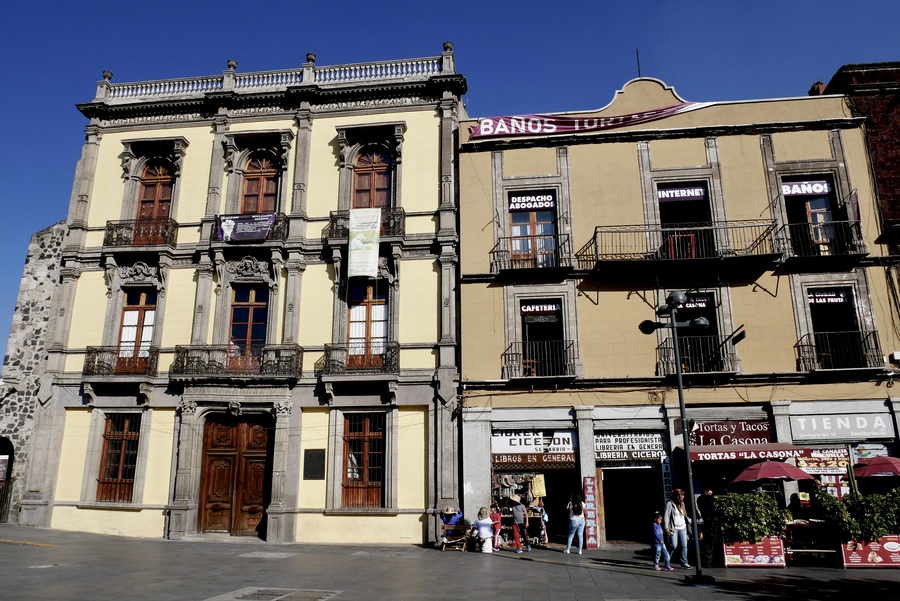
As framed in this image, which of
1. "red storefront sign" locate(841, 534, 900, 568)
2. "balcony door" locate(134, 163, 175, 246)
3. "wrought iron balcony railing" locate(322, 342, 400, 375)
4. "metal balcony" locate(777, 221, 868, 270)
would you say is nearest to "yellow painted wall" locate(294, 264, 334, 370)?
"wrought iron balcony railing" locate(322, 342, 400, 375)

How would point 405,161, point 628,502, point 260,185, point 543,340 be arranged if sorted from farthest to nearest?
point 260,185 < point 405,161 < point 543,340 < point 628,502

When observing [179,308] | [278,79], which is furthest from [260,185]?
[179,308]

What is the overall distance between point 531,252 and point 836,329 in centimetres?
945

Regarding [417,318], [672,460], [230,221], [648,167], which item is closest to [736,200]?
[648,167]

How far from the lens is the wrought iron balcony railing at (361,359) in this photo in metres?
19.2

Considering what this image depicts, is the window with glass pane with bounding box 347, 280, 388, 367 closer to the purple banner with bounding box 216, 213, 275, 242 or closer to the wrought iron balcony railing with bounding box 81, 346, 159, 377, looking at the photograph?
the purple banner with bounding box 216, 213, 275, 242

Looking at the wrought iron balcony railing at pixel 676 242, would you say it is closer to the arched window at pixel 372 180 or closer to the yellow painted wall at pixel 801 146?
the yellow painted wall at pixel 801 146

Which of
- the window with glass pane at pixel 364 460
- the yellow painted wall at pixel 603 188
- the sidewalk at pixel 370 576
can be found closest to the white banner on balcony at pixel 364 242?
the window with glass pane at pixel 364 460

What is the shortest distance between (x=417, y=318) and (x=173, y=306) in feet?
27.0

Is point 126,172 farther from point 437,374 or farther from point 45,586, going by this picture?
point 45,586

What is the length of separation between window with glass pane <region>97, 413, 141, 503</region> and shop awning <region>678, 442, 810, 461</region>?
16.8 m

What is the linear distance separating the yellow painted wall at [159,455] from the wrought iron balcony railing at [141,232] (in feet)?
18.9

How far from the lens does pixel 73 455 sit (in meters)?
20.3

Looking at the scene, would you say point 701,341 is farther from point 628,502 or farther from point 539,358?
point 628,502
